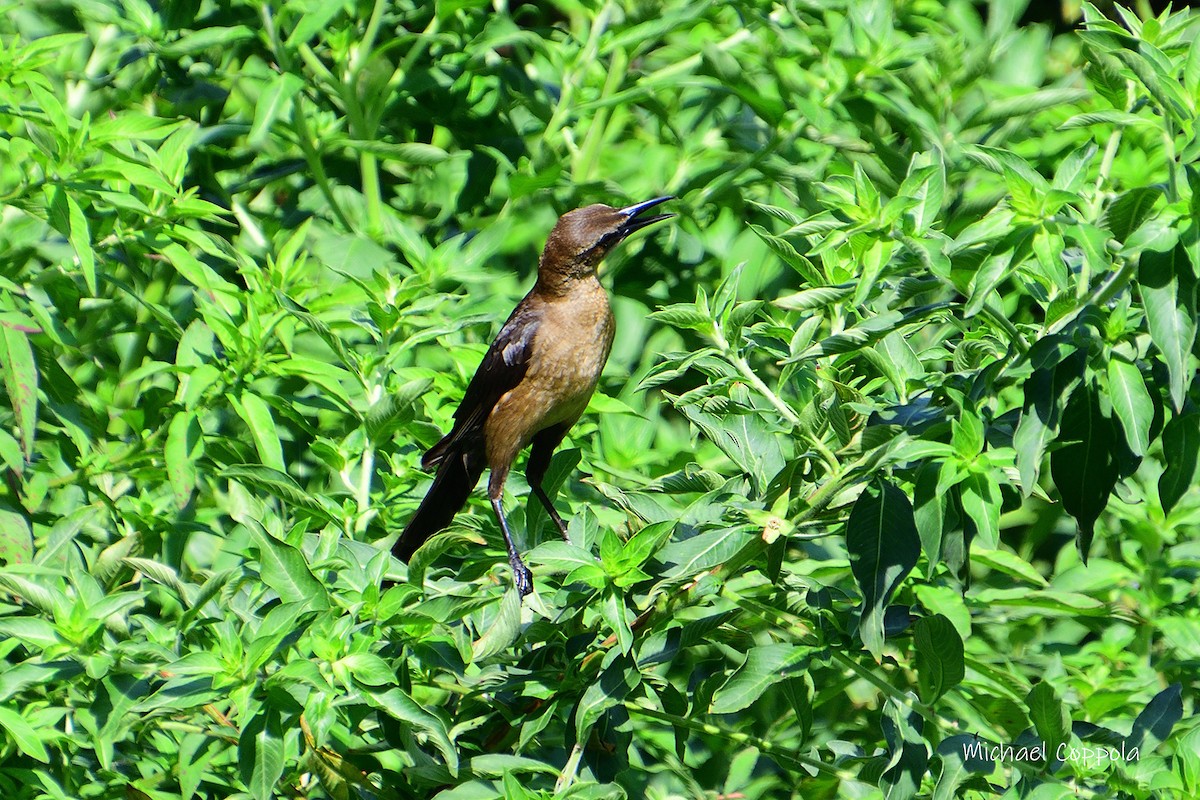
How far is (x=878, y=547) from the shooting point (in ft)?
6.59

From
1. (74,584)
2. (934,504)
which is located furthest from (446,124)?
(934,504)

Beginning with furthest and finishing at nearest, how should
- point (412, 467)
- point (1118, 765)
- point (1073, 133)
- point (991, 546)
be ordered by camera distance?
point (1073, 133) < point (412, 467) < point (1118, 765) < point (991, 546)

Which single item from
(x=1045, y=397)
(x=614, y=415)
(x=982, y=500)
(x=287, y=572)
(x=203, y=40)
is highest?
(x=203, y=40)

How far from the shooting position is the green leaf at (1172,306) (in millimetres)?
1698

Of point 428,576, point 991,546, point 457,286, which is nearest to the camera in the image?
point 991,546

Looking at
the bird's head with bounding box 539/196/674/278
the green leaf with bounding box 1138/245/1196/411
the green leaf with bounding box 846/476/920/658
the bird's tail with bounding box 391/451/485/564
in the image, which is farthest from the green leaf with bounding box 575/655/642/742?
the bird's head with bounding box 539/196/674/278

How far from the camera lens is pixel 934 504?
1938mm

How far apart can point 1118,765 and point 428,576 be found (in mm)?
1439

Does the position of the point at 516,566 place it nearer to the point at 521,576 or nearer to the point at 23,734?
the point at 521,576

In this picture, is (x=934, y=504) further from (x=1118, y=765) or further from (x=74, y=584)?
(x=74, y=584)

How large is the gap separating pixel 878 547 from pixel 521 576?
783 mm

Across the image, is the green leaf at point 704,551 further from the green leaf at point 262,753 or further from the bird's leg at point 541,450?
the bird's leg at point 541,450

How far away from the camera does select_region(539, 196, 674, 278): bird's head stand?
3352mm

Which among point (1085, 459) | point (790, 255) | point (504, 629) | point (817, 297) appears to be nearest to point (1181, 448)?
point (1085, 459)
